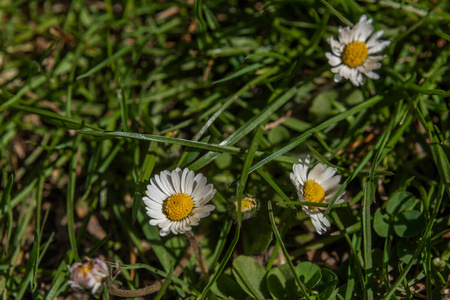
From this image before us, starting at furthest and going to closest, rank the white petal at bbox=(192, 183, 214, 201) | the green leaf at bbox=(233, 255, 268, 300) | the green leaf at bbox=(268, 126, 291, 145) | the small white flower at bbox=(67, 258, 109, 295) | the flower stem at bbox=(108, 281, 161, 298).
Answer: the green leaf at bbox=(268, 126, 291, 145)
the green leaf at bbox=(233, 255, 268, 300)
the white petal at bbox=(192, 183, 214, 201)
the flower stem at bbox=(108, 281, 161, 298)
the small white flower at bbox=(67, 258, 109, 295)

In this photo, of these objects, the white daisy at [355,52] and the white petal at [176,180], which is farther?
the white daisy at [355,52]

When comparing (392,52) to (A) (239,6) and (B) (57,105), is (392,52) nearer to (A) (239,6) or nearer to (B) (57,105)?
(A) (239,6)

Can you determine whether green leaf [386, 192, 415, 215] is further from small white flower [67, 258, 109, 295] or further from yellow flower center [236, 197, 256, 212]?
small white flower [67, 258, 109, 295]

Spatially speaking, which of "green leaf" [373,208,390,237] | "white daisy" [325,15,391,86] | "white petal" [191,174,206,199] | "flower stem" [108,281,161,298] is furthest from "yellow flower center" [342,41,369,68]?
"flower stem" [108,281,161,298]

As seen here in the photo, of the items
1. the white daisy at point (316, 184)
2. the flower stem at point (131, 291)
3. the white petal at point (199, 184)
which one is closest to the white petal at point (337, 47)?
the white daisy at point (316, 184)

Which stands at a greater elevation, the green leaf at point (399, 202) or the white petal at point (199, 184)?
the white petal at point (199, 184)

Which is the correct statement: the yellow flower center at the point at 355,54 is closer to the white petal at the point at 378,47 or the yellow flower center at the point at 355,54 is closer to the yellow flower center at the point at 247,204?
the white petal at the point at 378,47

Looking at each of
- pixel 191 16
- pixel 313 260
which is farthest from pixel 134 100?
pixel 313 260
